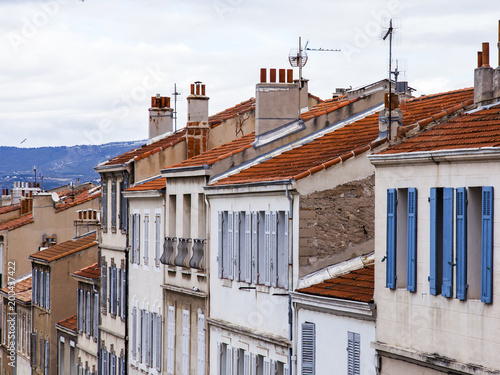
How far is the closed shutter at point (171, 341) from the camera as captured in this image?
3553 centimetres

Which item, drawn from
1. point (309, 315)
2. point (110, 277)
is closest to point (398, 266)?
point (309, 315)

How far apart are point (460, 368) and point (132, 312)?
2483 centimetres

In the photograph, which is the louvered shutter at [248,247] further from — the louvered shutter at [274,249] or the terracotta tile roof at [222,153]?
the terracotta tile roof at [222,153]

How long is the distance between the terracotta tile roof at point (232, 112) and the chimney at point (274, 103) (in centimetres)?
739

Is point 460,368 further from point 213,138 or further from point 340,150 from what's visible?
point 213,138

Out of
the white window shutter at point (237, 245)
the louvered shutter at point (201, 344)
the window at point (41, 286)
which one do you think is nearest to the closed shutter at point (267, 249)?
the white window shutter at point (237, 245)

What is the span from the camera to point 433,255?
1825 centimetres

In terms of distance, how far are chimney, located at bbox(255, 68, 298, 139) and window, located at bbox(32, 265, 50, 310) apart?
2427 centimetres

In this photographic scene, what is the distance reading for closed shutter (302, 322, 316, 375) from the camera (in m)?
23.6

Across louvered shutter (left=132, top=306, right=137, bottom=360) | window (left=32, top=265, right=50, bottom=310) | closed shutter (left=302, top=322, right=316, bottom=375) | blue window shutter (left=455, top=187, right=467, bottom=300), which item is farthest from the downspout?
window (left=32, top=265, right=50, bottom=310)

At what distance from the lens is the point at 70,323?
2051 inches

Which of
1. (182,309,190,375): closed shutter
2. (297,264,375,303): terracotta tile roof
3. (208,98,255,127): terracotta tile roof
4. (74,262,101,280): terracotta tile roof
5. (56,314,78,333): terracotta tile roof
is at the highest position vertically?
(208,98,255,127): terracotta tile roof

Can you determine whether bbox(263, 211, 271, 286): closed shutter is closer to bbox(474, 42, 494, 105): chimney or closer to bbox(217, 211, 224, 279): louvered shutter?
bbox(217, 211, 224, 279): louvered shutter

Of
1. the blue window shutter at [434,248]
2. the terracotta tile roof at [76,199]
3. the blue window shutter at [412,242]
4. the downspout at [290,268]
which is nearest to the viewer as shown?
the blue window shutter at [434,248]
